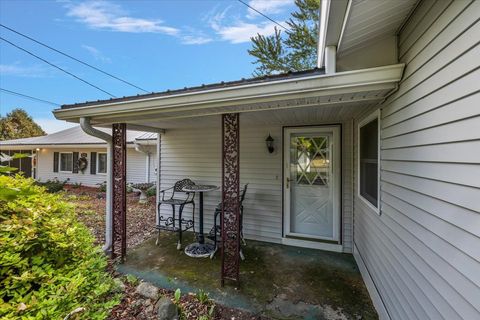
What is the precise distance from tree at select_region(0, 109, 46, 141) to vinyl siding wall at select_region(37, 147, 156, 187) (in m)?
14.8

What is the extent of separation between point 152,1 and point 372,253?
10.9 m

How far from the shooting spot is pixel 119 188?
148 inches

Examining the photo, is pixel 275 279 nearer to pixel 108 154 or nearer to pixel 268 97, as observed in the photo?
pixel 268 97

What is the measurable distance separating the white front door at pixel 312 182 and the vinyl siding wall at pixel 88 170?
7.74 m

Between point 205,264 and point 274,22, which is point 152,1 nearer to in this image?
point 274,22

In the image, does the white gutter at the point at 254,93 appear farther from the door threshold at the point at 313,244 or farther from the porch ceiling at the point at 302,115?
the door threshold at the point at 313,244

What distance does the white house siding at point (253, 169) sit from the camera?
4082 mm

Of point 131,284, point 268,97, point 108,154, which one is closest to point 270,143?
point 268,97

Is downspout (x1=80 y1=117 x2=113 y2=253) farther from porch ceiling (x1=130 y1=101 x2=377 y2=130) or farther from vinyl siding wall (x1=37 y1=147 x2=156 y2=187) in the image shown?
vinyl siding wall (x1=37 y1=147 x2=156 y2=187)

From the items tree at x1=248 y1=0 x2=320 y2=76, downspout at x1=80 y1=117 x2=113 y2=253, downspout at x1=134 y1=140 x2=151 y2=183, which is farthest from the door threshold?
tree at x1=248 y1=0 x2=320 y2=76

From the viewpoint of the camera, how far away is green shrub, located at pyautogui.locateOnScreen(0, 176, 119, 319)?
40.6 inches

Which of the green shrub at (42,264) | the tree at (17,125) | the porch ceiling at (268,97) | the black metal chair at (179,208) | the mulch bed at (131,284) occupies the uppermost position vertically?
the tree at (17,125)

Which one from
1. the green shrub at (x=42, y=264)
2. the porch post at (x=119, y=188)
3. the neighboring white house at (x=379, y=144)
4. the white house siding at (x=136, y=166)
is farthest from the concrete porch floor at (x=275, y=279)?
the white house siding at (x=136, y=166)

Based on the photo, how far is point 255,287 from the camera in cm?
300
